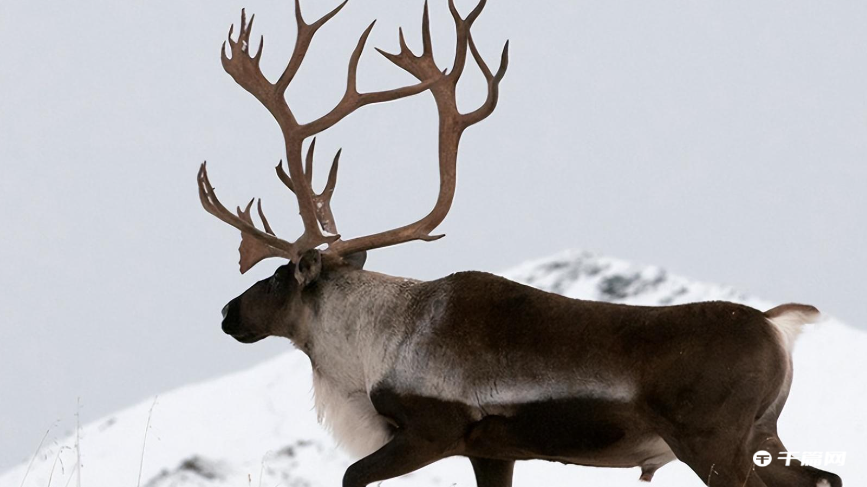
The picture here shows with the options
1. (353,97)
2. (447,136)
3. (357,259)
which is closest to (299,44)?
(353,97)

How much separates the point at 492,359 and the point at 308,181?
1.72 metres

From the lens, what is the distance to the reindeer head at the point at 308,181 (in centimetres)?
629

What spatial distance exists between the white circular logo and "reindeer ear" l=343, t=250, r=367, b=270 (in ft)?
7.23

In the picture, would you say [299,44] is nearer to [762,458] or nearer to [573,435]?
[573,435]

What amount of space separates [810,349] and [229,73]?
830 centimetres

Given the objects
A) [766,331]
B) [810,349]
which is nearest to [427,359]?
[766,331]

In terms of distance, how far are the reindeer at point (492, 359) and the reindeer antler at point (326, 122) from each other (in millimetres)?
11

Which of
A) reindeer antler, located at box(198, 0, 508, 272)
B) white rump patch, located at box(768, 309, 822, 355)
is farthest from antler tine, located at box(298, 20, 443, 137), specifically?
white rump patch, located at box(768, 309, 822, 355)

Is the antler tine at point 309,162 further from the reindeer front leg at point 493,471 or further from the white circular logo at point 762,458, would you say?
the white circular logo at point 762,458

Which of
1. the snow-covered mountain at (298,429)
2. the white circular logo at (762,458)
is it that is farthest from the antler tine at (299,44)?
the snow-covered mountain at (298,429)

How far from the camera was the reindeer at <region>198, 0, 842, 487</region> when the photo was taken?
509 cm

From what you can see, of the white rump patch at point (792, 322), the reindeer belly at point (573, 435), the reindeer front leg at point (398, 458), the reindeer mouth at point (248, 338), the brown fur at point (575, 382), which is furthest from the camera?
the reindeer mouth at point (248, 338)

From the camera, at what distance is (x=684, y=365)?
→ 5.07 meters

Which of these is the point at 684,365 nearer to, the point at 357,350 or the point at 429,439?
the point at 429,439
